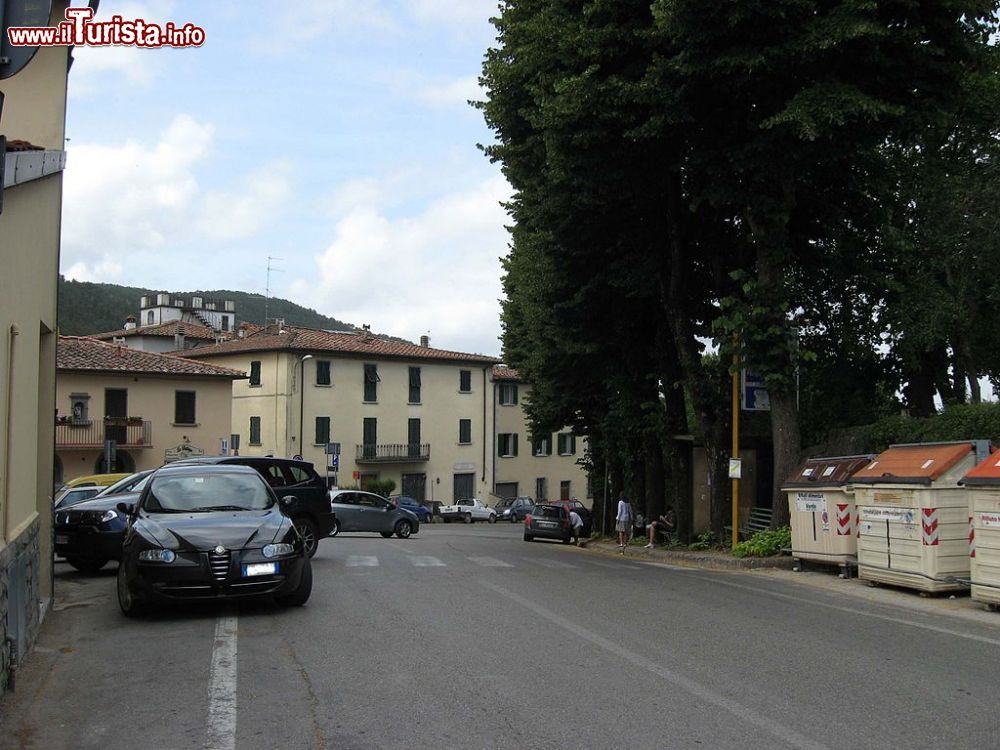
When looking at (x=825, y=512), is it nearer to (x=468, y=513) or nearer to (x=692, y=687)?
(x=692, y=687)

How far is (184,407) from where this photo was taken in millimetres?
50250

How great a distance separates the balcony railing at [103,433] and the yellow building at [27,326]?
3745cm

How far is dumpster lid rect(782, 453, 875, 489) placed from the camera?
54.5 ft

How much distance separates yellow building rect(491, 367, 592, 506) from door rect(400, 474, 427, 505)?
580 centimetres

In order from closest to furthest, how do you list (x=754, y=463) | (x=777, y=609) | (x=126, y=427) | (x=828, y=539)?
(x=777, y=609) → (x=828, y=539) → (x=754, y=463) → (x=126, y=427)

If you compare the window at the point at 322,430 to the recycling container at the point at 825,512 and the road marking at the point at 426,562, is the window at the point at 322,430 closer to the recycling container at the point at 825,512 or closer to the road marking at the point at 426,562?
the road marking at the point at 426,562

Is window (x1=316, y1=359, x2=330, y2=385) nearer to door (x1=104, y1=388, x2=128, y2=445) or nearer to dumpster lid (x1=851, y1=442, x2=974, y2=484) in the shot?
door (x1=104, y1=388, x2=128, y2=445)

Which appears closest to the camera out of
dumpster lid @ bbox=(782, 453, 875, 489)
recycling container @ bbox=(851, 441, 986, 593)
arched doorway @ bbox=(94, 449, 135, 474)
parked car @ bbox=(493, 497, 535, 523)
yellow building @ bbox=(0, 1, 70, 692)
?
yellow building @ bbox=(0, 1, 70, 692)

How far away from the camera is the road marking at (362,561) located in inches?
681

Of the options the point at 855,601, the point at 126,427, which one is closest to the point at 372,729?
the point at 855,601

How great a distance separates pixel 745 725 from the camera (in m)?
6.37

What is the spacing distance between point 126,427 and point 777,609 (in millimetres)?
42239

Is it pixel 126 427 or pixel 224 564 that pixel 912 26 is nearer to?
pixel 224 564

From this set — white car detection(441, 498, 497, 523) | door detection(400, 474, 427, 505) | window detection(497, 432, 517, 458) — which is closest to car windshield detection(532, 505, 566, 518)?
white car detection(441, 498, 497, 523)
